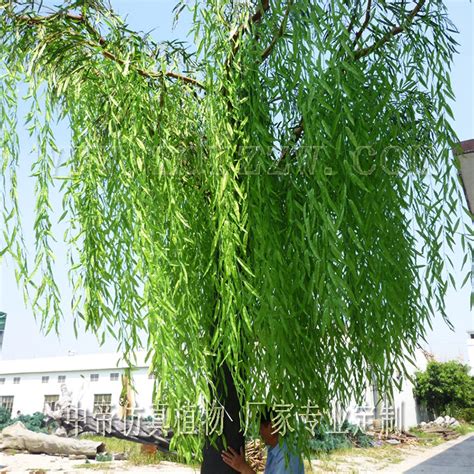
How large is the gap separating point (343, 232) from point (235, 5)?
3.06ft

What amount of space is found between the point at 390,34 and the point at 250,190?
792 millimetres

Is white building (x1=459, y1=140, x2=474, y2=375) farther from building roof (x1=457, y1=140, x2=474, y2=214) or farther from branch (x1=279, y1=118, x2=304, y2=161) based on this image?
branch (x1=279, y1=118, x2=304, y2=161)

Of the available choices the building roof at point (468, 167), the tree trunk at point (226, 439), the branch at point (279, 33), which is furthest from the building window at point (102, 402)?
the branch at point (279, 33)

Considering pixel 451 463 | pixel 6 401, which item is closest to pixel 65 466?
pixel 451 463

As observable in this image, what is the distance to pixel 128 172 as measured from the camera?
1926 millimetres

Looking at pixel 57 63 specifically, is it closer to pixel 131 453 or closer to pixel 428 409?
pixel 131 453

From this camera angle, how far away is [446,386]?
16828 mm

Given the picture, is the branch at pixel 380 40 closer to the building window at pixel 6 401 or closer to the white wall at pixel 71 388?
the white wall at pixel 71 388

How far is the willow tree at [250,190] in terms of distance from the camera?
1865mm

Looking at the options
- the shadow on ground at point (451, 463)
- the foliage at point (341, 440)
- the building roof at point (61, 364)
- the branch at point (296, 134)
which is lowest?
the shadow on ground at point (451, 463)

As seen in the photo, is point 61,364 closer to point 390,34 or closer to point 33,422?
point 33,422

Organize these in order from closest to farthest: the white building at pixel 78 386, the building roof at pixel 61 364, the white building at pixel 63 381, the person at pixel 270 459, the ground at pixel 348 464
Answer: the person at pixel 270 459, the ground at pixel 348 464, the white building at pixel 78 386, the white building at pixel 63 381, the building roof at pixel 61 364

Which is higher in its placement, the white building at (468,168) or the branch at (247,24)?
the branch at (247,24)

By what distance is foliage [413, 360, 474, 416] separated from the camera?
16766 millimetres
